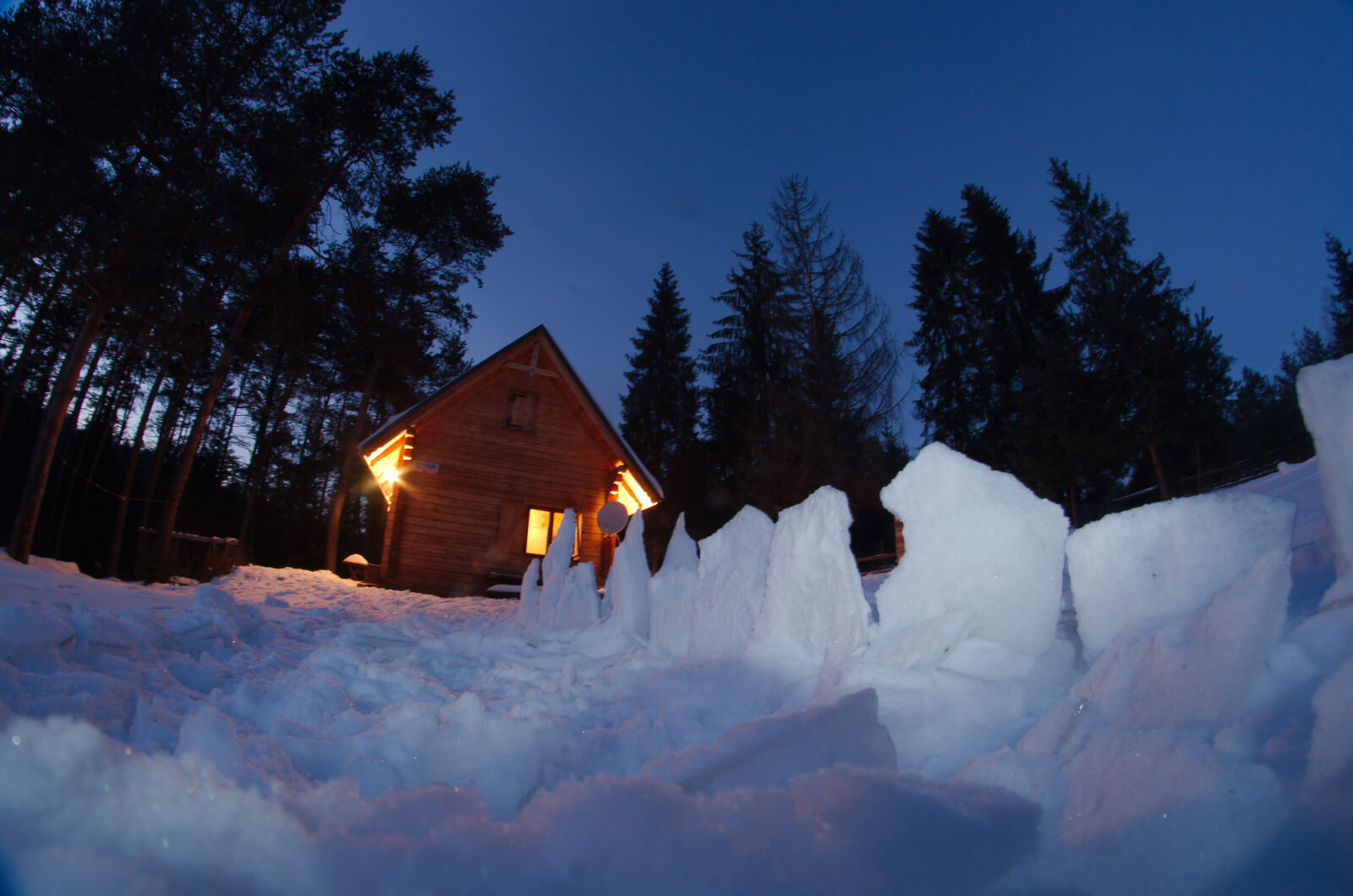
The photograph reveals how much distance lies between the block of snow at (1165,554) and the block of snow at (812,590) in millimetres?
930

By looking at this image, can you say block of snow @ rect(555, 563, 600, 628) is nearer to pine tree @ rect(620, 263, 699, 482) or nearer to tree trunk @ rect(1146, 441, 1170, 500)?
tree trunk @ rect(1146, 441, 1170, 500)

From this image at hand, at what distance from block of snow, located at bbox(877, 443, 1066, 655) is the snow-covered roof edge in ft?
46.2

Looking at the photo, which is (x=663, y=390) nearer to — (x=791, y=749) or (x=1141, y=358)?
(x=1141, y=358)

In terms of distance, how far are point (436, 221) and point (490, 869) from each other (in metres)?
24.9

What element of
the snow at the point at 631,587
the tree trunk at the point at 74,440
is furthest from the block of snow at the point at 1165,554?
the tree trunk at the point at 74,440

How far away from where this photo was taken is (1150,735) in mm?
1375

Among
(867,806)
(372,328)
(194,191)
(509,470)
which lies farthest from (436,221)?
(867,806)

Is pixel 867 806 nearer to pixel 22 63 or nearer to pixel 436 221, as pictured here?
pixel 22 63

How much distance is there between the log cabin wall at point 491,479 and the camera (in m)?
15.4

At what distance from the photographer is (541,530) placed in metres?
16.5

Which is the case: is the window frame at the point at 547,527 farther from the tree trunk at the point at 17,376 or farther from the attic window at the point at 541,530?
the tree trunk at the point at 17,376

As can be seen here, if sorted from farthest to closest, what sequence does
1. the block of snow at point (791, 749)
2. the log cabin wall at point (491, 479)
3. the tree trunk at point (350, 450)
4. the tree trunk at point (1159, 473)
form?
the tree trunk at point (350, 450)
the tree trunk at point (1159, 473)
the log cabin wall at point (491, 479)
the block of snow at point (791, 749)

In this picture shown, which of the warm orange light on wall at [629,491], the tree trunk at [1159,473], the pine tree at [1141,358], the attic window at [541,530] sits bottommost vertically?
the attic window at [541,530]

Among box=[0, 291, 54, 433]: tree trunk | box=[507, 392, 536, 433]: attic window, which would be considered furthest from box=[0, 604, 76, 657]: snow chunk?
box=[0, 291, 54, 433]: tree trunk
